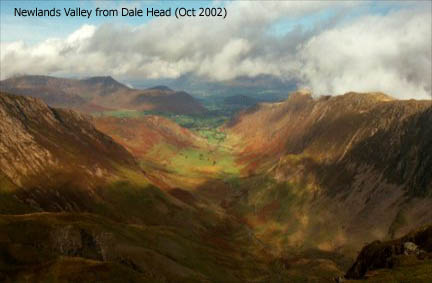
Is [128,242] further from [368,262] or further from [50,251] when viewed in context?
[368,262]

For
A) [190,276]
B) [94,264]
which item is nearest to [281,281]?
[190,276]

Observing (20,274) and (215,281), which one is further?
(215,281)

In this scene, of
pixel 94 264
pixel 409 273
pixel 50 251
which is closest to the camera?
pixel 409 273

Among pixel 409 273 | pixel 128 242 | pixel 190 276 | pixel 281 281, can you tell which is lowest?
pixel 281 281

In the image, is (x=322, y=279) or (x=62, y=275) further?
(x=322, y=279)

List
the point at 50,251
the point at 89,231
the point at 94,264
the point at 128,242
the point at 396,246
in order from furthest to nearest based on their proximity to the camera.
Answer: the point at 128,242 → the point at 89,231 → the point at 50,251 → the point at 94,264 → the point at 396,246

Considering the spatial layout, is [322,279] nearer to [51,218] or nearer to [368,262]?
[368,262]

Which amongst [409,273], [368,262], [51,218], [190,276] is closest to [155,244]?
[190,276]

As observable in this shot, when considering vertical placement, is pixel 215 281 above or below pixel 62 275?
below

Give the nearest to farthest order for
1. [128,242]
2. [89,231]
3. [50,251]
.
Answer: [50,251]
[89,231]
[128,242]
